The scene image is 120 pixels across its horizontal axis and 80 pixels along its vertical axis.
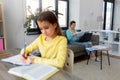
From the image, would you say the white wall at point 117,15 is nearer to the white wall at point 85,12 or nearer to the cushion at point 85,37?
the white wall at point 85,12

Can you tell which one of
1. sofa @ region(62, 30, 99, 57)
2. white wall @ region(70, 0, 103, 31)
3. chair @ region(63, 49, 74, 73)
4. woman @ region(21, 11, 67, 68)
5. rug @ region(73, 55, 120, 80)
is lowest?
rug @ region(73, 55, 120, 80)

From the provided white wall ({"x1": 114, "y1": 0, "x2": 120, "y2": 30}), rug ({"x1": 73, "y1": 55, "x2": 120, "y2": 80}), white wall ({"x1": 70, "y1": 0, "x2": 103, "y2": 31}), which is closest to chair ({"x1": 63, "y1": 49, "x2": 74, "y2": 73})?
rug ({"x1": 73, "y1": 55, "x2": 120, "y2": 80})

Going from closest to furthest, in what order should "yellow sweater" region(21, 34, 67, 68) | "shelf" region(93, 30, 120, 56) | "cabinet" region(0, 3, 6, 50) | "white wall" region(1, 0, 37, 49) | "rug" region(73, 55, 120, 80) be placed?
"yellow sweater" region(21, 34, 67, 68), "rug" region(73, 55, 120, 80), "cabinet" region(0, 3, 6, 50), "white wall" region(1, 0, 37, 49), "shelf" region(93, 30, 120, 56)

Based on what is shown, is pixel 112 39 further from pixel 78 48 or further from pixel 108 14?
pixel 108 14

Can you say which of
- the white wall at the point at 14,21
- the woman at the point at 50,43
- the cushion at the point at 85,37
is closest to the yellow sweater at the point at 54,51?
the woman at the point at 50,43

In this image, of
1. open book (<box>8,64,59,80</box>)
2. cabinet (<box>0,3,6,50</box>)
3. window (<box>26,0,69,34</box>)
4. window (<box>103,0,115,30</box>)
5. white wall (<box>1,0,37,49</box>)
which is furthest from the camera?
window (<box>103,0,115,30</box>)

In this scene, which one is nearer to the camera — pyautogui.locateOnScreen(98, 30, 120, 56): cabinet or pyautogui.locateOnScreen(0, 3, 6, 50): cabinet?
→ pyautogui.locateOnScreen(0, 3, 6, 50): cabinet

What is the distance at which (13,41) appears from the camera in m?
3.70

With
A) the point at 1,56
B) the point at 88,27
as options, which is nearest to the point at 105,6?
the point at 88,27

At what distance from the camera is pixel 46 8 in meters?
4.12

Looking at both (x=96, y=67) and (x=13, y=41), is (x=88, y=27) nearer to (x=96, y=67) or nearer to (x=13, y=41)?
(x=96, y=67)

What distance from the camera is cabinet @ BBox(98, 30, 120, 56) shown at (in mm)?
4371

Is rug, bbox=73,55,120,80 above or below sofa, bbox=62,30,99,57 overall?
below

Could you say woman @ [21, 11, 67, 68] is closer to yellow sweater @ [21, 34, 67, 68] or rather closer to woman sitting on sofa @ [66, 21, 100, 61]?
yellow sweater @ [21, 34, 67, 68]
